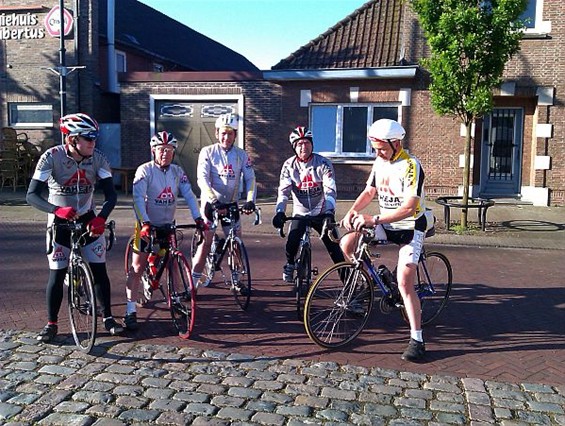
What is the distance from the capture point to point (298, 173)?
6168mm

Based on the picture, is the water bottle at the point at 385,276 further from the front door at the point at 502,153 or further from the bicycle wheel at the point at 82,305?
the front door at the point at 502,153

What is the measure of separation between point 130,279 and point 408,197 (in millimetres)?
2625

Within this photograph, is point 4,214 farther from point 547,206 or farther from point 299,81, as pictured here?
point 547,206

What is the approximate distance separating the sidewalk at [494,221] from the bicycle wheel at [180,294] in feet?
21.2

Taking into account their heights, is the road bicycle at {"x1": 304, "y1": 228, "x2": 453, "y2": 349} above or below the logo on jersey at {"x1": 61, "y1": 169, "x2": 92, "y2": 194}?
below

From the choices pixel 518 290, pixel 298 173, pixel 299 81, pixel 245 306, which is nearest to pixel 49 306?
pixel 245 306

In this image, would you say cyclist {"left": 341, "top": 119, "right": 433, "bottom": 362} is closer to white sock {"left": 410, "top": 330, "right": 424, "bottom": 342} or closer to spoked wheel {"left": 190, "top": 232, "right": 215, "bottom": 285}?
white sock {"left": 410, "top": 330, "right": 424, "bottom": 342}

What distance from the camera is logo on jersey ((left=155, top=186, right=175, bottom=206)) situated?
5.50 metres

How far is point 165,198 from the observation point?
18.1 feet

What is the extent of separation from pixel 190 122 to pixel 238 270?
11969 millimetres

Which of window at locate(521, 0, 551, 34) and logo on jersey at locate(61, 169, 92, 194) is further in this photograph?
window at locate(521, 0, 551, 34)

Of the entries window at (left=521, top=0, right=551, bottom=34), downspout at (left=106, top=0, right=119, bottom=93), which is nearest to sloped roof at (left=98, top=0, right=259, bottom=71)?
downspout at (left=106, top=0, right=119, bottom=93)

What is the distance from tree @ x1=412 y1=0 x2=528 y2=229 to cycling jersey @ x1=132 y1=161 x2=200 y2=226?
24.7 ft

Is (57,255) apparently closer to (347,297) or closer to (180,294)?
(180,294)
